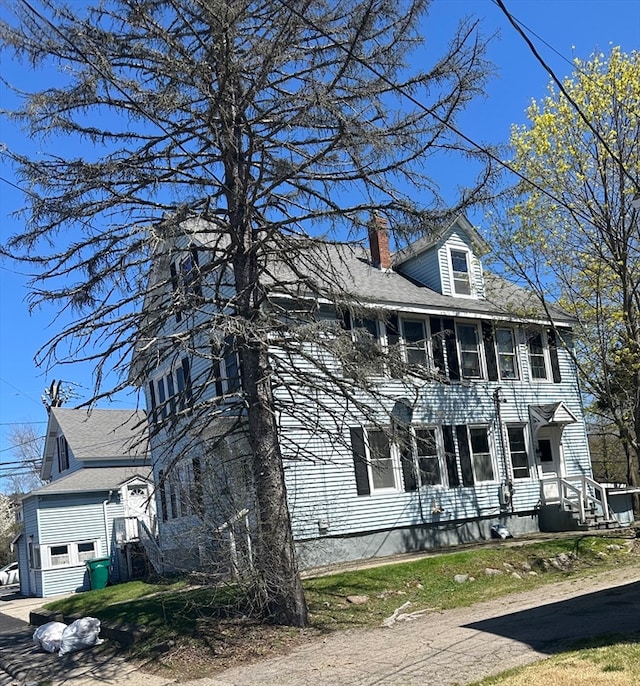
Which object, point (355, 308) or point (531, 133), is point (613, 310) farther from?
point (355, 308)

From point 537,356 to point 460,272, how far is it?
12.1 feet

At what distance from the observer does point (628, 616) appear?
10250mm

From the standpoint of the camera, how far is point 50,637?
1349 centimetres

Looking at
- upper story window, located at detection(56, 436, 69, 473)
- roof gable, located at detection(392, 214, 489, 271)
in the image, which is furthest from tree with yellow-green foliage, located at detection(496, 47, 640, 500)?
upper story window, located at detection(56, 436, 69, 473)

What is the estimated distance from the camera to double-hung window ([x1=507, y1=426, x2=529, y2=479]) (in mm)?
23000

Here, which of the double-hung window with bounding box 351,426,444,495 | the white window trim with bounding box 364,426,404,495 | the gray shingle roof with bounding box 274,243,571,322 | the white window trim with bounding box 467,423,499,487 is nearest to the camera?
the double-hung window with bounding box 351,426,444,495

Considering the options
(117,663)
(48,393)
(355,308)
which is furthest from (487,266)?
(48,393)

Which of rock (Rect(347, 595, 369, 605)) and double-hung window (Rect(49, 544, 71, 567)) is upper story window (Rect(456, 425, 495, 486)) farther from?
double-hung window (Rect(49, 544, 71, 567))

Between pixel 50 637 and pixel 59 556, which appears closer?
pixel 50 637

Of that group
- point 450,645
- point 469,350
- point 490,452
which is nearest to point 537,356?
point 469,350

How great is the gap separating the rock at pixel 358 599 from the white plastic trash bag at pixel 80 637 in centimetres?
445

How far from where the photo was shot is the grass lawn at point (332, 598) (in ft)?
37.0

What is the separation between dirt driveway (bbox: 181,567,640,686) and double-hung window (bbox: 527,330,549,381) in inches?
476

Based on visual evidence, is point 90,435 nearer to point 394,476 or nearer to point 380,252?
point 380,252
